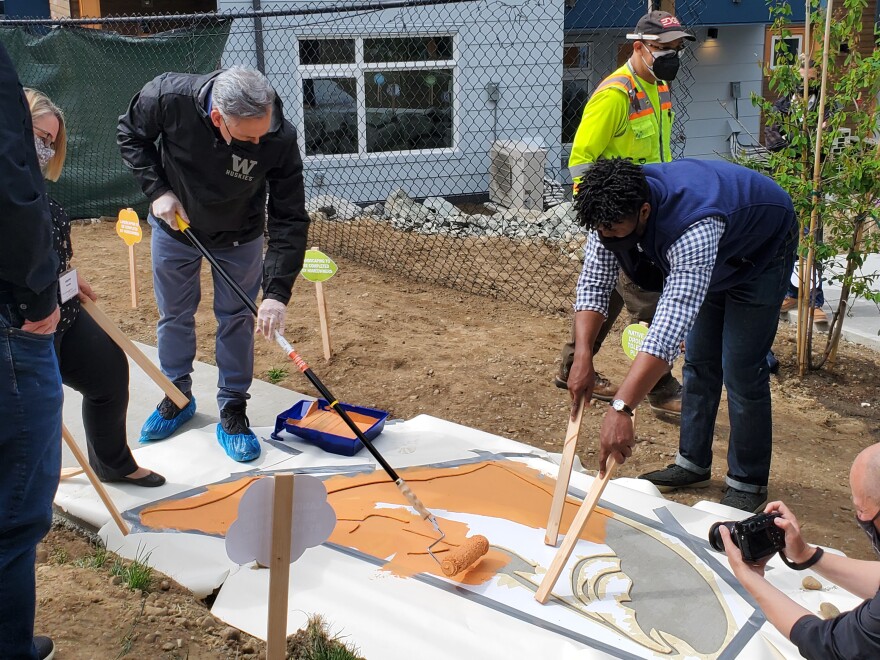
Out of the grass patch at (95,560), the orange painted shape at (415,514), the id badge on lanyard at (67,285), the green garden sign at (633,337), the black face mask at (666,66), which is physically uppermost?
the black face mask at (666,66)

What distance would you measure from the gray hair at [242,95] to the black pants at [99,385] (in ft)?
2.96

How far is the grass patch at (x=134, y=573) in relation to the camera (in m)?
2.67

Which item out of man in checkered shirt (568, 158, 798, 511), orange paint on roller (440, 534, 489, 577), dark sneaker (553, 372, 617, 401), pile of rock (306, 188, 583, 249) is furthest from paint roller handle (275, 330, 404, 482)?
pile of rock (306, 188, 583, 249)

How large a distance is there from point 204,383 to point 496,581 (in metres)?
2.49

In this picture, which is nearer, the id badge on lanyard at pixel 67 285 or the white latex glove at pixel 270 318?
the id badge on lanyard at pixel 67 285

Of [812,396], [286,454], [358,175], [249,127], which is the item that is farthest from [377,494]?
[358,175]

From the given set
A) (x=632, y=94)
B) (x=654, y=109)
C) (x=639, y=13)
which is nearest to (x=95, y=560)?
(x=632, y=94)

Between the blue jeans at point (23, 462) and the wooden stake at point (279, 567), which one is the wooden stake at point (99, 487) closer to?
the blue jeans at point (23, 462)

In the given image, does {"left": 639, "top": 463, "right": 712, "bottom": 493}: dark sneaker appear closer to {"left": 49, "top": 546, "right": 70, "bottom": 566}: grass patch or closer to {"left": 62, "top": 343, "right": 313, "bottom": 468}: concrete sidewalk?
{"left": 62, "top": 343, "right": 313, "bottom": 468}: concrete sidewalk

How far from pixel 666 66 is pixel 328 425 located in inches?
90.9

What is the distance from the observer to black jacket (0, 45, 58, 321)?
5.54 feet

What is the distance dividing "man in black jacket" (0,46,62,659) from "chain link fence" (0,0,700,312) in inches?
228

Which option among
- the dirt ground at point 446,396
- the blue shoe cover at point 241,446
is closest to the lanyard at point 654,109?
the dirt ground at point 446,396

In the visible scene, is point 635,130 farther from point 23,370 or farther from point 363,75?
point 363,75
